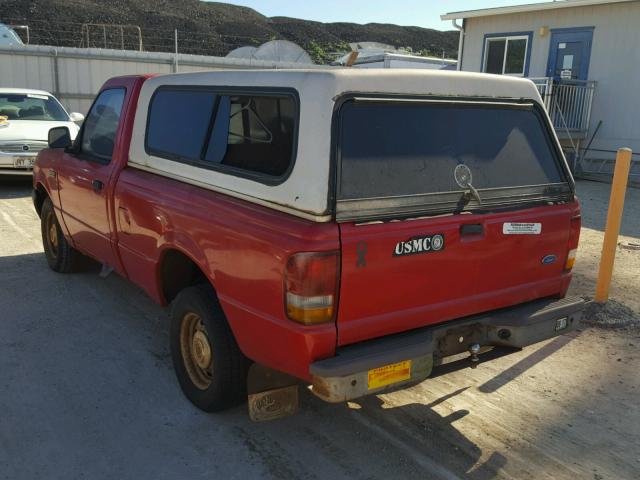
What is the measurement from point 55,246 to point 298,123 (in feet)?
13.2

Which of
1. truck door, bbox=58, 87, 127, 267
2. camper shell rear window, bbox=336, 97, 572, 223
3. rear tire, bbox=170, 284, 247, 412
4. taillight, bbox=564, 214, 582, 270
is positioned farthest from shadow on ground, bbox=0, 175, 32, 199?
taillight, bbox=564, 214, 582, 270

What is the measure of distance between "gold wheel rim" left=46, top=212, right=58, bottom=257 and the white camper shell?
222 centimetres

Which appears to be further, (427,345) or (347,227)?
(427,345)

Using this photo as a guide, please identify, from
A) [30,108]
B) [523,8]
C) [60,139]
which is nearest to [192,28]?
[523,8]

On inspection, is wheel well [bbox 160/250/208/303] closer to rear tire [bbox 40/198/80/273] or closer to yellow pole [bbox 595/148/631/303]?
rear tire [bbox 40/198/80/273]

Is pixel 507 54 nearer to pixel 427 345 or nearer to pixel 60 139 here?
pixel 60 139

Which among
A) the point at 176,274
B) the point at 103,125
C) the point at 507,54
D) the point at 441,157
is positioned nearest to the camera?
the point at 441,157

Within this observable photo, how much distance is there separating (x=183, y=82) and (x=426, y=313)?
7.11 ft

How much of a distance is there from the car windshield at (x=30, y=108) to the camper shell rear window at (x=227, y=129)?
7.70m

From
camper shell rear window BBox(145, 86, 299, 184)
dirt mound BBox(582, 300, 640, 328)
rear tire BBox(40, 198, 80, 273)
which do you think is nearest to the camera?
camper shell rear window BBox(145, 86, 299, 184)

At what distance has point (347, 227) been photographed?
267cm

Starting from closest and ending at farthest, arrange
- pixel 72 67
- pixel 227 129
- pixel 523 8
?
1. pixel 227 129
2. pixel 523 8
3. pixel 72 67

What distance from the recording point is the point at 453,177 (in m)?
3.12

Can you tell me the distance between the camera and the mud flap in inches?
122
